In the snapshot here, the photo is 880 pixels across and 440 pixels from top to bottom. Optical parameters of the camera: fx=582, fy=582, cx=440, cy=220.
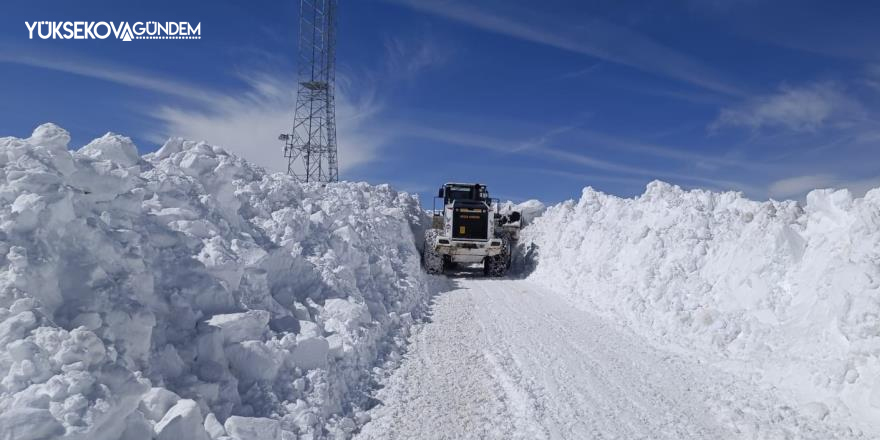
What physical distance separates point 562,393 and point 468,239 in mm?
12197

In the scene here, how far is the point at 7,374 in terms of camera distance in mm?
4172

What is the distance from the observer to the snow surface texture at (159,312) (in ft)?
14.4

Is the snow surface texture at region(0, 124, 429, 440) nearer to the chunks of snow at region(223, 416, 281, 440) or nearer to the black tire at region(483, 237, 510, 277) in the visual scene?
the chunks of snow at region(223, 416, 281, 440)

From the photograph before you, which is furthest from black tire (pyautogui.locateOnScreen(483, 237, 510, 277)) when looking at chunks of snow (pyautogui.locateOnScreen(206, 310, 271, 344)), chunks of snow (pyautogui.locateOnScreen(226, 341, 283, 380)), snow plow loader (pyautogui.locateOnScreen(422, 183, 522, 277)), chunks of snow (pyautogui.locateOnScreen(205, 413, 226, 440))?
chunks of snow (pyautogui.locateOnScreen(205, 413, 226, 440))

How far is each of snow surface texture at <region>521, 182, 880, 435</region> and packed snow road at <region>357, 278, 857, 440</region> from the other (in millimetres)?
565

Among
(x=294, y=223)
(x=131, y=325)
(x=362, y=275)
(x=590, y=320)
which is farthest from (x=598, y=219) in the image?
(x=131, y=325)

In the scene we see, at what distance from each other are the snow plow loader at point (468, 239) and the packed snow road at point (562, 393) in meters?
8.27

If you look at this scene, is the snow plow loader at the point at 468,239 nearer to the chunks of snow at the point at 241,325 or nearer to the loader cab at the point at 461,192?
the loader cab at the point at 461,192

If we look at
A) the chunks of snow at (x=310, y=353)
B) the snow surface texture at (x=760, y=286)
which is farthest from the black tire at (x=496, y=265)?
the chunks of snow at (x=310, y=353)

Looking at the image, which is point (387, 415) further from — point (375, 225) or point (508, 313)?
point (375, 225)

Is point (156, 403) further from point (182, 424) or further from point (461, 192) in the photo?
point (461, 192)

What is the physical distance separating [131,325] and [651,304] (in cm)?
913

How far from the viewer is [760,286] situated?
9.58 metres

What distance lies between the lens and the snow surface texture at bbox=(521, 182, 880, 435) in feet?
23.5
